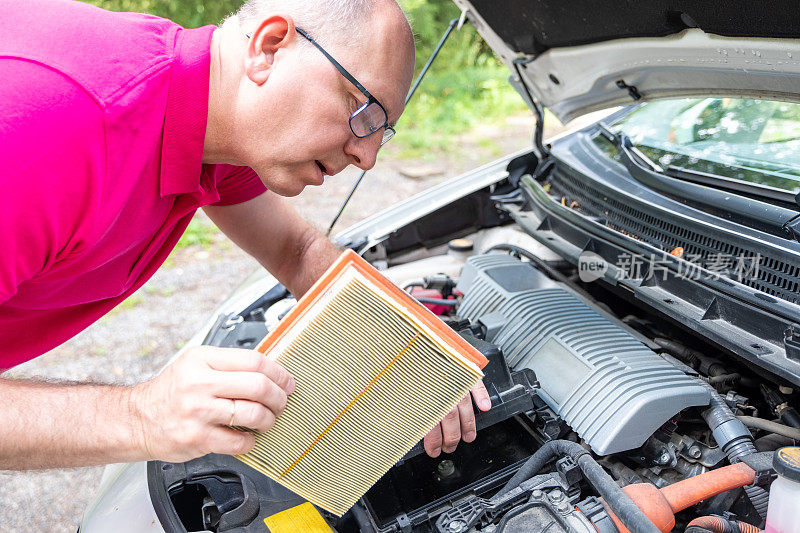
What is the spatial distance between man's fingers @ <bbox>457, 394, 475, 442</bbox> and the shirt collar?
77 centimetres

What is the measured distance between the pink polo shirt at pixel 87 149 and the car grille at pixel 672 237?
119 cm

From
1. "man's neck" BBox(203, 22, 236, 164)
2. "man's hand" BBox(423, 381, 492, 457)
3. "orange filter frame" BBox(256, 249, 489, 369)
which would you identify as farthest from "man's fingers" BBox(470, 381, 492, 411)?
"man's neck" BBox(203, 22, 236, 164)

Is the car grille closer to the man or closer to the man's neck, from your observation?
the man

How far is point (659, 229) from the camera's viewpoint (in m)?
1.78

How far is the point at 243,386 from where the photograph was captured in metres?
0.99

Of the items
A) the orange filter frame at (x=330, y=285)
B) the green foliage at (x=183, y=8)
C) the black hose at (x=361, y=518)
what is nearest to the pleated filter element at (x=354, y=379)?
the orange filter frame at (x=330, y=285)

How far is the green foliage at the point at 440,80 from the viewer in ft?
23.7

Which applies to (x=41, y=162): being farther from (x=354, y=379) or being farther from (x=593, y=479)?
(x=593, y=479)

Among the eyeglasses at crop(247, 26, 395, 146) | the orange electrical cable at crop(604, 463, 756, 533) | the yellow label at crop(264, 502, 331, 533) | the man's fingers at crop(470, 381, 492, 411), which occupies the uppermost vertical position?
the eyeglasses at crop(247, 26, 395, 146)

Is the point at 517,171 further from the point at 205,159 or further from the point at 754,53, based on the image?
the point at 205,159

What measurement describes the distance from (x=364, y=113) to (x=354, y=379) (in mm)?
538

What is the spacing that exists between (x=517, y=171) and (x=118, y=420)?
1.91m

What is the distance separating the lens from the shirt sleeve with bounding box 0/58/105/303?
1.05 metres

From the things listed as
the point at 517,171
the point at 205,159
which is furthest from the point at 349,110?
the point at 517,171
